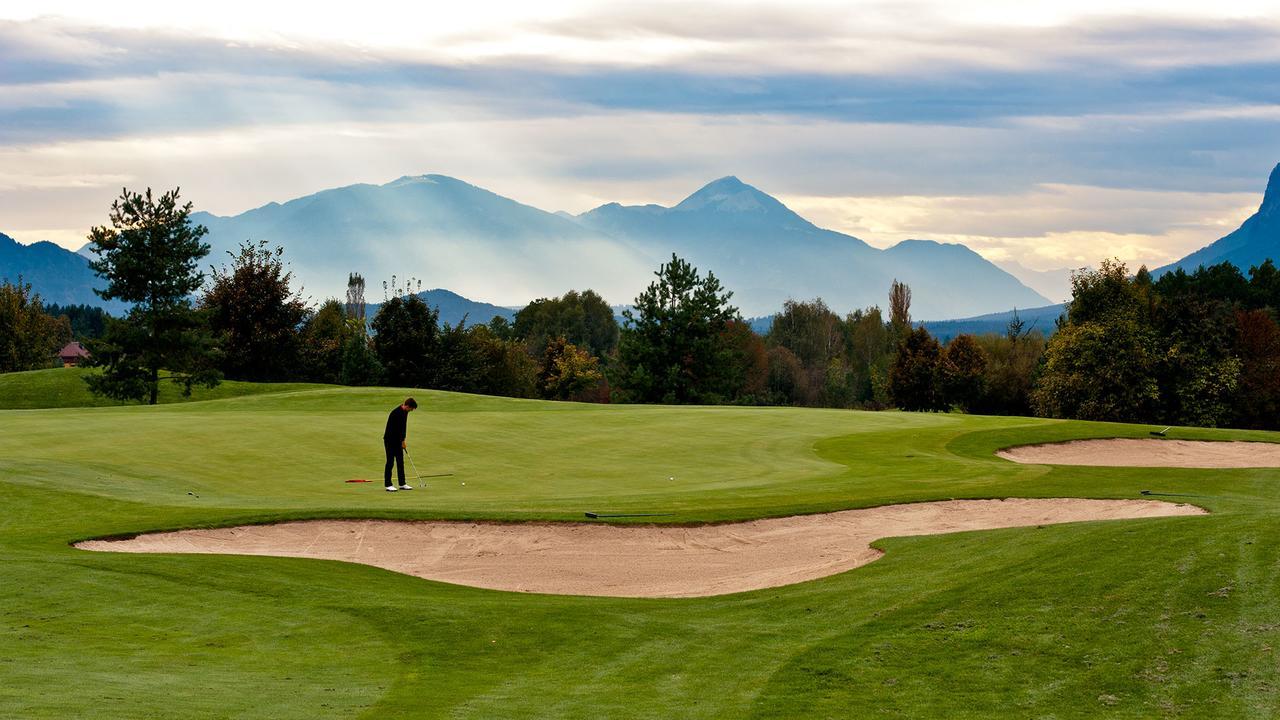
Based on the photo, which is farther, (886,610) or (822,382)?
(822,382)

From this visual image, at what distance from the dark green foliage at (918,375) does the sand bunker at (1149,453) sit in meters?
61.1

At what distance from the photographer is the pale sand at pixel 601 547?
1913 cm

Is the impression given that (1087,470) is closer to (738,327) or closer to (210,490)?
(210,490)

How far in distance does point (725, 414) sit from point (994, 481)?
17.1m

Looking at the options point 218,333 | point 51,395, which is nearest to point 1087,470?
point 51,395

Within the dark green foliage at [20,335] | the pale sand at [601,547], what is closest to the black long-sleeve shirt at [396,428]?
the pale sand at [601,547]

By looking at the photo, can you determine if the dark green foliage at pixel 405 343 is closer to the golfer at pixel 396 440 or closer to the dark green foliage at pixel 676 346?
the dark green foliage at pixel 676 346

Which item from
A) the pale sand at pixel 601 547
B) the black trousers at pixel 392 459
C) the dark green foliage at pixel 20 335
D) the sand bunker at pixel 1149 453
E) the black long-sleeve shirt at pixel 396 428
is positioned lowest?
the pale sand at pixel 601 547

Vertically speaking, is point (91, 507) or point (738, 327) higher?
point (738, 327)

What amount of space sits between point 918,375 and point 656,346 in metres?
23.8

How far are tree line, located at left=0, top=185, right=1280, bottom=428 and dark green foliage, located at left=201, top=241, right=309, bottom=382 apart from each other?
0.45ft

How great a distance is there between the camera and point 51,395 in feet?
225

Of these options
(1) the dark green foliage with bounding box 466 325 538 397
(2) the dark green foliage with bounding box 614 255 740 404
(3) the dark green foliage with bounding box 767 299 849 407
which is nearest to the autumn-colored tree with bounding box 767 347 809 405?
(3) the dark green foliage with bounding box 767 299 849 407

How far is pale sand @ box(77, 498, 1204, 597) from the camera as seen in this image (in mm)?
19131
